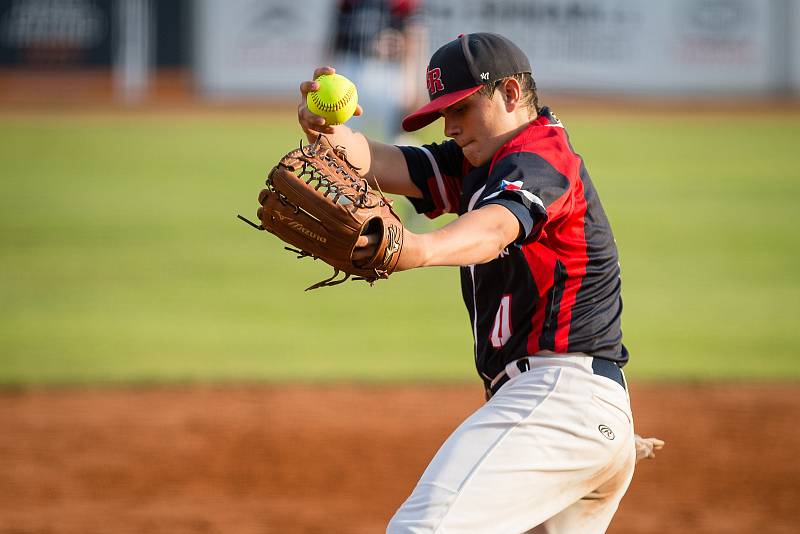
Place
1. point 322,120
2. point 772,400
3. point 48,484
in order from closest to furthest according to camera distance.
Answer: point 322,120 → point 48,484 → point 772,400

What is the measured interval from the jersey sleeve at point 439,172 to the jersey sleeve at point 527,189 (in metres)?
0.62

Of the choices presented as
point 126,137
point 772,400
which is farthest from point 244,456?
point 126,137

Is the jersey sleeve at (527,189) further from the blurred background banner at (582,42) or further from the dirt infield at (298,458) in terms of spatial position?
the blurred background banner at (582,42)

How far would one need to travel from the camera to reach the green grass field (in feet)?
24.4

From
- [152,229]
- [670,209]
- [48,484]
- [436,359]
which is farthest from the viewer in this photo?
[670,209]

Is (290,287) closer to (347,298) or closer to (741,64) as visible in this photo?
(347,298)

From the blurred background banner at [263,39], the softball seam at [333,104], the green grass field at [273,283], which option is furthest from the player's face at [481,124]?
the blurred background banner at [263,39]

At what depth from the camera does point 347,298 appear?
9.23m

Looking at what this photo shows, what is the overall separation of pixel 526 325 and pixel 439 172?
0.71m

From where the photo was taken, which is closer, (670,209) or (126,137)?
(670,209)

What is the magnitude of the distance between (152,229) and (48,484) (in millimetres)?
6544

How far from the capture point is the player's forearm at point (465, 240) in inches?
101

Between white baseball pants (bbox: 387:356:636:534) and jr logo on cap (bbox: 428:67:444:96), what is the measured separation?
0.83 metres

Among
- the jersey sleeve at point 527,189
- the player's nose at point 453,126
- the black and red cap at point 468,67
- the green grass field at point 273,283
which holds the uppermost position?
the black and red cap at point 468,67
